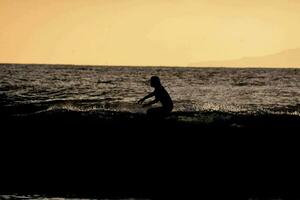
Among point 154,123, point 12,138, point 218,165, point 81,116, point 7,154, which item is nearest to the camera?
point 218,165

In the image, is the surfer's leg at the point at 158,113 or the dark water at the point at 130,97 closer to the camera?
the surfer's leg at the point at 158,113

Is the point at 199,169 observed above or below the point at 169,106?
below

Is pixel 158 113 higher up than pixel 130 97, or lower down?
higher up

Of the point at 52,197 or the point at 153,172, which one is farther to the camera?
the point at 153,172

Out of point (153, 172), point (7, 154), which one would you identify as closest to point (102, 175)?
point (153, 172)

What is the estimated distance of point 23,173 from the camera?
10.6 meters

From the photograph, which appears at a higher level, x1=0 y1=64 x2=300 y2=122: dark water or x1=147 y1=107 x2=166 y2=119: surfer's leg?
x1=147 y1=107 x2=166 y2=119: surfer's leg

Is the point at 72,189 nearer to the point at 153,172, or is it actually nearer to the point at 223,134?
the point at 153,172

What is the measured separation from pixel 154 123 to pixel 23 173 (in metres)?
5.63

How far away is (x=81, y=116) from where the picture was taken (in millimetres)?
20828

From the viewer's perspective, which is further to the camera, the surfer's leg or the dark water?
the dark water

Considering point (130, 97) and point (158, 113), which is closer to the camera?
point (158, 113)

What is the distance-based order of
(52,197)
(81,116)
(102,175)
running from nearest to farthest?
1. (52,197)
2. (102,175)
3. (81,116)

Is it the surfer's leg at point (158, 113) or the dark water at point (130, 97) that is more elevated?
the surfer's leg at point (158, 113)
